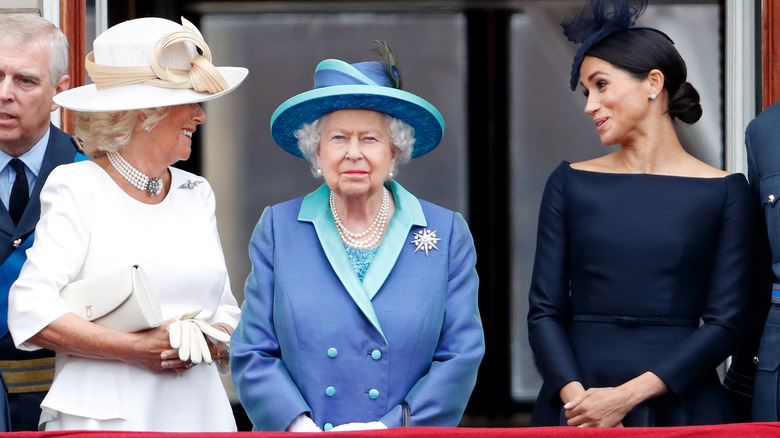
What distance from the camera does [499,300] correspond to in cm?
552

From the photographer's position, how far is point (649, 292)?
3160 mm

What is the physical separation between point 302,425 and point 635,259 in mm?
1046

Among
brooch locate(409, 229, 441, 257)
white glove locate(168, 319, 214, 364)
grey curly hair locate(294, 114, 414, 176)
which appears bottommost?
white glove locate(168, 319, 214, 364)

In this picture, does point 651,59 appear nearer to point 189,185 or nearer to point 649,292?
point 649,292

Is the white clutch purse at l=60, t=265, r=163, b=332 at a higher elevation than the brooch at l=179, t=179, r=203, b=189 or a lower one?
lower

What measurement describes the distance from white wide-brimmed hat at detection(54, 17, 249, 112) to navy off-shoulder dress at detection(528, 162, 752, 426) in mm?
1102

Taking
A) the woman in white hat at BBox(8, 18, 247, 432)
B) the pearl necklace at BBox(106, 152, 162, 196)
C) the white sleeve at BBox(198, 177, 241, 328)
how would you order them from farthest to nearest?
1. the white sleeve at BBox(198, 177, 241, 328)
2. the pearl necklace at BBox(106, 152, 162, 196)
3. the woman in white hat at BBox(8, 18, 247, 432)

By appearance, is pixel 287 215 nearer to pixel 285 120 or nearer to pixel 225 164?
pixel 285 120

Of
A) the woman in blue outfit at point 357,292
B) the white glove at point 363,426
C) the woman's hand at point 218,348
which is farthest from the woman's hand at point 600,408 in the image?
the woman's hand at point 218,348

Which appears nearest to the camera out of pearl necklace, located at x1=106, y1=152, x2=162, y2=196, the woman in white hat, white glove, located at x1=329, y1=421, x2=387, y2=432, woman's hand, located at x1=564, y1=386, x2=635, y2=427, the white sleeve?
white glove, located at x1=329, y1=421, x2=387, y2=432

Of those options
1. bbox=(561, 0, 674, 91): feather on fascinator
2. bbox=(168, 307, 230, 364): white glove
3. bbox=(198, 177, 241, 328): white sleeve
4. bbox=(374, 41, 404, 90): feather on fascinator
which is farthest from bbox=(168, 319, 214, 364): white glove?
bbox=(561, 0, 674, 91): feather on fascinator

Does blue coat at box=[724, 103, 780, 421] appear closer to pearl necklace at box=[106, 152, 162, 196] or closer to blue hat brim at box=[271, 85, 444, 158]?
blue hat brim at box=[271, 85, 444, 158]

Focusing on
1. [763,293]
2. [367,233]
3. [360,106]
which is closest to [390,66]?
[360,106]

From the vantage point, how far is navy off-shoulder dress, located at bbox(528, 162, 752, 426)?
10.2 ft
